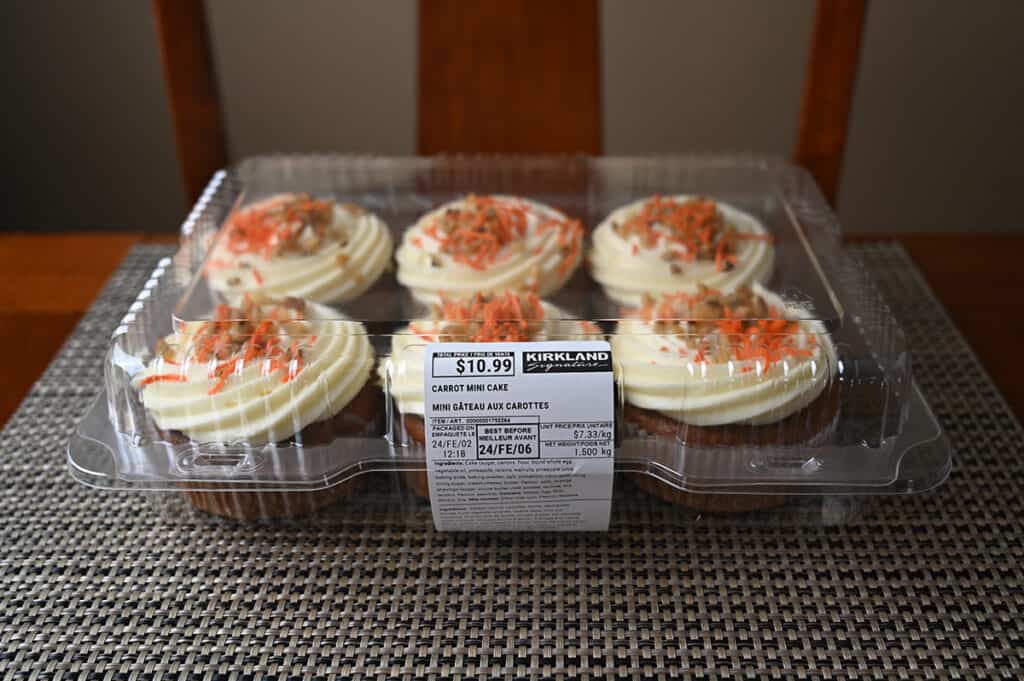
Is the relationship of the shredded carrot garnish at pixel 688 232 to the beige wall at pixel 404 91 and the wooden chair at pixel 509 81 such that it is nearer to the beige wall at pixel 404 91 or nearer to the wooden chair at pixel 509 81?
the wooden chair at pixel 509 81

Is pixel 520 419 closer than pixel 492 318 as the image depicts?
Yes

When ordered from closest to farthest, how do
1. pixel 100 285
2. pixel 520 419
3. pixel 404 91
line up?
pixel 520 419 → pixel 100 285 → pixel 404 91

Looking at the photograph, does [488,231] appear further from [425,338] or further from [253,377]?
[253,377]

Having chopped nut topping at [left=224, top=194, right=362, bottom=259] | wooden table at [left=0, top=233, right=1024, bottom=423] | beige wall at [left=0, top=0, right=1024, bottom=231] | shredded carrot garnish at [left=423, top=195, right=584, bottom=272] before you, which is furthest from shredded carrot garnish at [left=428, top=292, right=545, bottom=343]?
beige wall at [left=0, top=0, right=1024, bottom=231]

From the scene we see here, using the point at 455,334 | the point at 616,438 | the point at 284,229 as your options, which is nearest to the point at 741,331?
the point at 616,438

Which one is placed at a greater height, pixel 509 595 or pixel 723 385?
pixel 723 385
